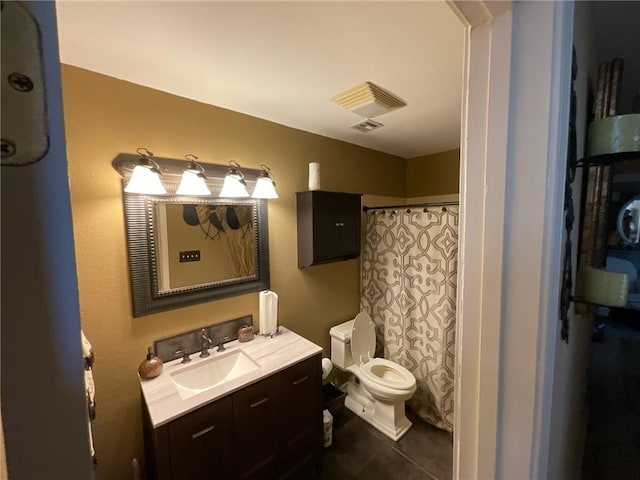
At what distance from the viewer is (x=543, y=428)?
57cm

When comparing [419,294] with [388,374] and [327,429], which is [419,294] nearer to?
[388,374]

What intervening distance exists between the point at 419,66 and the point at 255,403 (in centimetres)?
186

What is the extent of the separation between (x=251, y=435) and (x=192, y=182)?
139cm

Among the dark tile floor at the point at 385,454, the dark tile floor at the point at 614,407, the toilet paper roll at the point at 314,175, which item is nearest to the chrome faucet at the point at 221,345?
the dark tile floor at the point at 385,454

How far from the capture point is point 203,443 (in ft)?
4.03

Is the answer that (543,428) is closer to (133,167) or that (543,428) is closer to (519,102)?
(519,102)

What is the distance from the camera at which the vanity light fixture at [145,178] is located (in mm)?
1322

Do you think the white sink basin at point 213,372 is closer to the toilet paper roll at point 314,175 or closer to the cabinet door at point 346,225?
the cabinet door at point 346,225

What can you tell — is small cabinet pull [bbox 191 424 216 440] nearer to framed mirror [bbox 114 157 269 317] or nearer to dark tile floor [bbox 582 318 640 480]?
framed mirror [bbox 114 157 269 317]

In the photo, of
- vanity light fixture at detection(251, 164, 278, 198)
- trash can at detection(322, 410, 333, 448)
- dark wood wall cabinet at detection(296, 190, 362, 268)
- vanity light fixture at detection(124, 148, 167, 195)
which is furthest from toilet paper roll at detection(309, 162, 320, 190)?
trash can at detection(322, 410, 333, 448)

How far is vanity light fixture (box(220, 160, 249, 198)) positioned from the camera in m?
1.64

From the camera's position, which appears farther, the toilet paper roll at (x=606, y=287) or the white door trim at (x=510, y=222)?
the toilet paper roll at (x=606, y=287)

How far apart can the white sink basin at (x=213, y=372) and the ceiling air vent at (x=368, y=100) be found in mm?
1617

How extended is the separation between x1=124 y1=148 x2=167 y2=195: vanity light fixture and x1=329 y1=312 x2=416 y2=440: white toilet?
66.9 inches
